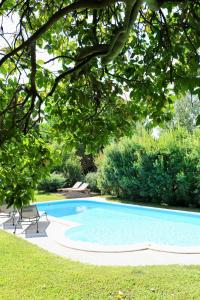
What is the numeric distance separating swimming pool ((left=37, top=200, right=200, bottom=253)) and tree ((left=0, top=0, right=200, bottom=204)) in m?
5.27

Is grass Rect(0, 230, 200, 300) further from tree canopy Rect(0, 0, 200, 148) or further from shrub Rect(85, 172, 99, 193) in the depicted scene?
shrub Rect(85, 172, 99, 193)

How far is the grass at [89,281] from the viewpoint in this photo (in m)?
5.42

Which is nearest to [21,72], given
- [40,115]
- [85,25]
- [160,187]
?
[40,115]

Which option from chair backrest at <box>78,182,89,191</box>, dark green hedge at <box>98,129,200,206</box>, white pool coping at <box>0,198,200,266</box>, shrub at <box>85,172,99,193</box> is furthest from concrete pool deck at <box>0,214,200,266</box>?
shrub at <box>85,172,99,193</box>

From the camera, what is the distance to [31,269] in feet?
22.5

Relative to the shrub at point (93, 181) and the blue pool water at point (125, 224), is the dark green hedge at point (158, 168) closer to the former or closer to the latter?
the blue pool water at point (125, 224)

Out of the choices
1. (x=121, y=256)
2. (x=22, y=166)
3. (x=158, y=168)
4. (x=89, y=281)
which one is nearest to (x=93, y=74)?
(x=22, y=166)

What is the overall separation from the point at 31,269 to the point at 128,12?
5.53 meters

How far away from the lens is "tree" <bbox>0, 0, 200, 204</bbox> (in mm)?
3668

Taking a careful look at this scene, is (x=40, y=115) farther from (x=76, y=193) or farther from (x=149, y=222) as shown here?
(x=76, y=193)

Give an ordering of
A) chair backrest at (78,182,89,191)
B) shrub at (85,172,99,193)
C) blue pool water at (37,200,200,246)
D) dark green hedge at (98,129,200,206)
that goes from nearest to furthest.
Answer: blue pool water at (37,200,200,246), dark green hedge at (98,129,200,206), chair backrest at (78,182,89,191), shrub at (85,172,99,193)

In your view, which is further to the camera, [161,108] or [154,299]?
[154,299]

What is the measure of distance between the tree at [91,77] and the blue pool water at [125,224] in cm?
776

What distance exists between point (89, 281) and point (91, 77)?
11.4 ft
